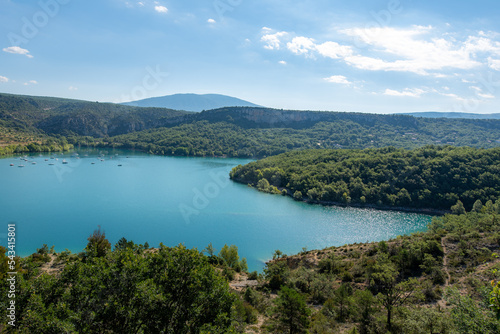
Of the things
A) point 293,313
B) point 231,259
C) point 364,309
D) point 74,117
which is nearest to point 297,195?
point 231,259

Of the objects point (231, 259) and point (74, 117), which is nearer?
point (231, 259)

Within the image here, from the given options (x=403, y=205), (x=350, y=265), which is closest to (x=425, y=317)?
(x=350, y=265)

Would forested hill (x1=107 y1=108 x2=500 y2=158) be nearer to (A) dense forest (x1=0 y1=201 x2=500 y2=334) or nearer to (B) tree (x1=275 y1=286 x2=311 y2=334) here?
(A) dense forest (x1=0 y1=201 x2=500 y2=334)

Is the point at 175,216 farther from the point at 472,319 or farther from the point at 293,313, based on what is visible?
the point at 472,319

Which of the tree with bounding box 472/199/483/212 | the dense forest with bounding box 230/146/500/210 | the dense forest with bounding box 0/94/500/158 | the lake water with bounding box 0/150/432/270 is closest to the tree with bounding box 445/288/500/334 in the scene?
the lake water with bounding box 0/150/432/270

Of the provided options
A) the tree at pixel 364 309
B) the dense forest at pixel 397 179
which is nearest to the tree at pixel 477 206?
the dense forest at pixel 397 179

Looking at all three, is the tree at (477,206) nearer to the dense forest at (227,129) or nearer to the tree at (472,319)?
the tree at (472,319)
